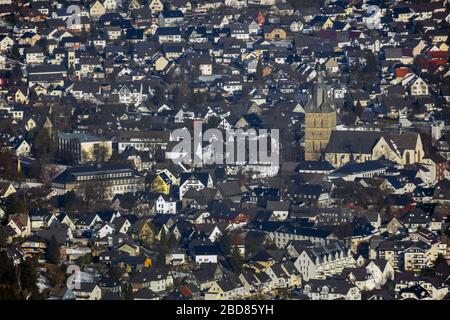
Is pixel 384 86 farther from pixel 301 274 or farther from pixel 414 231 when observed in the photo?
pixel 301 274

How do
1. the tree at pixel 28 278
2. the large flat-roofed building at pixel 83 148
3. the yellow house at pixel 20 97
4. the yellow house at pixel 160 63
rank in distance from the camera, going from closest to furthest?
the tree at pixel 28 278 < the large flat-roofed building at pixel 83 148 < the yellow house at pixel 20 97 < the yellow house at pixel 160 63

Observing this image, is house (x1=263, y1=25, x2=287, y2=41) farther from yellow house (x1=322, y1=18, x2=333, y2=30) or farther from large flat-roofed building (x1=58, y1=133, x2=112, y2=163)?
large flat-roofed building (x1=58, y1=133, x2=112, y2=163)

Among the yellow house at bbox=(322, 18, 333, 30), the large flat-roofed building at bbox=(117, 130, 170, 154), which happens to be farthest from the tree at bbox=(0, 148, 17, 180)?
the yellow house at bbox=(322, 18, 333, 30)

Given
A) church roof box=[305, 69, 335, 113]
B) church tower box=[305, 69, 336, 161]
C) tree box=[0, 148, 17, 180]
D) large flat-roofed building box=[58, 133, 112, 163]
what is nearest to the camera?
tree box=[0, 148, 17, 180]

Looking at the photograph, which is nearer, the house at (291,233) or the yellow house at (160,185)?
the house at (291,233)

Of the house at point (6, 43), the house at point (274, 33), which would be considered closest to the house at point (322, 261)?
the house at point (274, 33)

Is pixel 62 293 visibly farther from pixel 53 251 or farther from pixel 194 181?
pixel 194 181

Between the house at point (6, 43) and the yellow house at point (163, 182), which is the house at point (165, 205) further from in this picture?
the house at point (6, 43)
